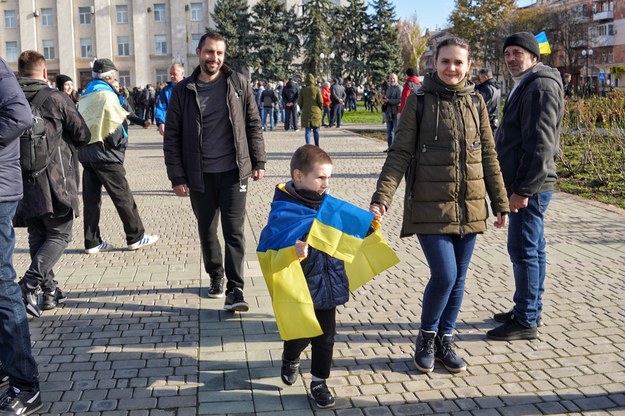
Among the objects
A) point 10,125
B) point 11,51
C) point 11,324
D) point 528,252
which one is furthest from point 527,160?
point 11,51

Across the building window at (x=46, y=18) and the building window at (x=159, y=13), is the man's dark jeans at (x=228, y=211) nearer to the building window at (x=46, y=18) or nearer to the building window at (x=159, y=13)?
the building window at (x=159, y=13)

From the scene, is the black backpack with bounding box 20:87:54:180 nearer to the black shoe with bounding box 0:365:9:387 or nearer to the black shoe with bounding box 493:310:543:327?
the black shoe with bounding box 0:365:9:387

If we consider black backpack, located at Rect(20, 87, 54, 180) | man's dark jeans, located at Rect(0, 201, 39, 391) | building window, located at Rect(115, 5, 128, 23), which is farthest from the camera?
building window, located at Rect(115, 5, 128, 23)

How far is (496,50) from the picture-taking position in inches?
2746

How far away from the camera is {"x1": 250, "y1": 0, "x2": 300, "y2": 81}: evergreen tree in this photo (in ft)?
214

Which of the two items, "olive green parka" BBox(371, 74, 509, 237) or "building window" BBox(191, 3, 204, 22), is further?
"building window" BBox(191, 3, 204, 22)

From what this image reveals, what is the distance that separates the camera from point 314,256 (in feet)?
13.3

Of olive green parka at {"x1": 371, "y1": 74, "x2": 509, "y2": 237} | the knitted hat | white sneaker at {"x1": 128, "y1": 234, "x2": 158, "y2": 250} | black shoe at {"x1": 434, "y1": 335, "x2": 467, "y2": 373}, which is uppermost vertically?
the knitted hat

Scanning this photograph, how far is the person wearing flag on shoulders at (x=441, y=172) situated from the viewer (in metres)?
4.37

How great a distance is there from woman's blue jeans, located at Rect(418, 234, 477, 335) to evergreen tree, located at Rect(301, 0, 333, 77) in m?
→ 59.2

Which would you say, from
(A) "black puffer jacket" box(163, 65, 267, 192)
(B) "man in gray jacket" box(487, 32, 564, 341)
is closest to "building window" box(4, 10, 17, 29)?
(A) "black puffer jacket" box(163, 65, 267, 192)

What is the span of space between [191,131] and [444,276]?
7.88 feet

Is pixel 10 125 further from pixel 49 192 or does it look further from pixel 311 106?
pixel 311 106

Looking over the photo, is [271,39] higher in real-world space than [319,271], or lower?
higher
